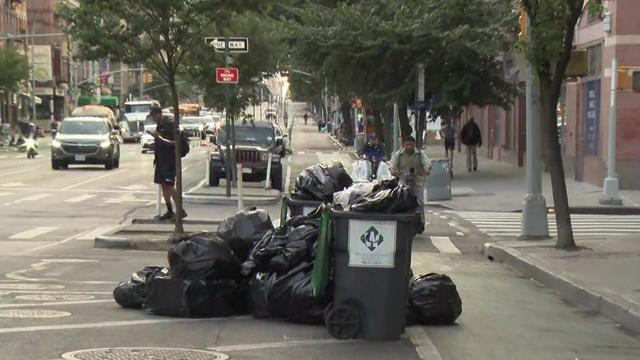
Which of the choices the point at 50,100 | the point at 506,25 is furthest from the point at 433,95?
the point at 50,100

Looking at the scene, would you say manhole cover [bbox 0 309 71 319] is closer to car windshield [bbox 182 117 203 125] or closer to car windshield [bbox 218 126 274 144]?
car windshield [bbox 218 126 274 144]

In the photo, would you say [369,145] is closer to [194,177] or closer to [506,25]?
[506,25]

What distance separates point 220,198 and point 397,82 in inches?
313

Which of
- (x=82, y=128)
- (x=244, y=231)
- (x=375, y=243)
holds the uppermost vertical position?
(x=82, y=128)

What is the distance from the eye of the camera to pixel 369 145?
23922 millimetres

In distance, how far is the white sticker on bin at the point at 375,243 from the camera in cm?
687

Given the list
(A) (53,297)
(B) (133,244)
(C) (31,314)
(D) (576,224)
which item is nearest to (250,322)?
(C) (31,314)

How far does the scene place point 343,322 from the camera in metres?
7.00

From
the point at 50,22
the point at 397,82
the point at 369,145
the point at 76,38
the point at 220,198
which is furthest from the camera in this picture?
the point at 50,22

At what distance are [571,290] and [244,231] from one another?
12.3ft

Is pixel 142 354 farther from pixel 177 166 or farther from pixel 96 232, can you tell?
pixel 96 232

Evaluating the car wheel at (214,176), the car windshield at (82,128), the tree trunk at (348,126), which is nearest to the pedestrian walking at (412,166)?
the car wheel at (214,176)

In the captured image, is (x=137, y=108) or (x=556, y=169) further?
(x=137, y=108)

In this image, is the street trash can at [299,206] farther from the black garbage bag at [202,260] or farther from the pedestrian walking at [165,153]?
the pedestrian walking at [165,153]
